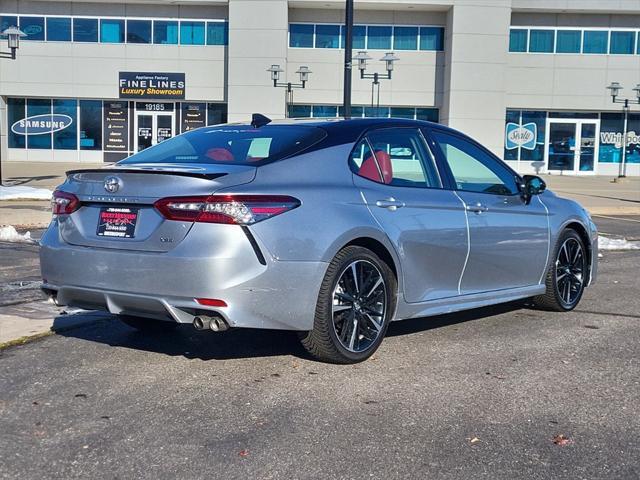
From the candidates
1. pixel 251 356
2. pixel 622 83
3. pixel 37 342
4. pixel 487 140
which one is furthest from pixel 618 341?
pixel 622 83

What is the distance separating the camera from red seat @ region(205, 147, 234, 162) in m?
4.99

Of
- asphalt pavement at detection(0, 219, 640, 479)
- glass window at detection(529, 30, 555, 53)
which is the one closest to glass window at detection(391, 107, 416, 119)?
glass window at detection(529, 30, 555, 53)

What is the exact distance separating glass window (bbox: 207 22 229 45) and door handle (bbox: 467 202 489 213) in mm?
32898

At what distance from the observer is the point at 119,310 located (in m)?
4.57

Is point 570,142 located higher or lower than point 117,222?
higher

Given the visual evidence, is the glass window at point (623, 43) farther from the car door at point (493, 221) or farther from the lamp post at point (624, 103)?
the car door at point (493, 221)

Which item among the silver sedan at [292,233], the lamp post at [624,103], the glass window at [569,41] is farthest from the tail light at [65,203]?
the glass window at [569,41]

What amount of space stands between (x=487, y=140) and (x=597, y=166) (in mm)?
6218

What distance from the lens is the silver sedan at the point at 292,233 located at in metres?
4.30

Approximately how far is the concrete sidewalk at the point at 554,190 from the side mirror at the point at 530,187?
6.61 metres

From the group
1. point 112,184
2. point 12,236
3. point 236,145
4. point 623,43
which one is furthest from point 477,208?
point 623,43

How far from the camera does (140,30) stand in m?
36.9

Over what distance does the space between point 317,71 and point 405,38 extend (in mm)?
4579

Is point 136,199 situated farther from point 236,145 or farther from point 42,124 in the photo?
point 42,124
